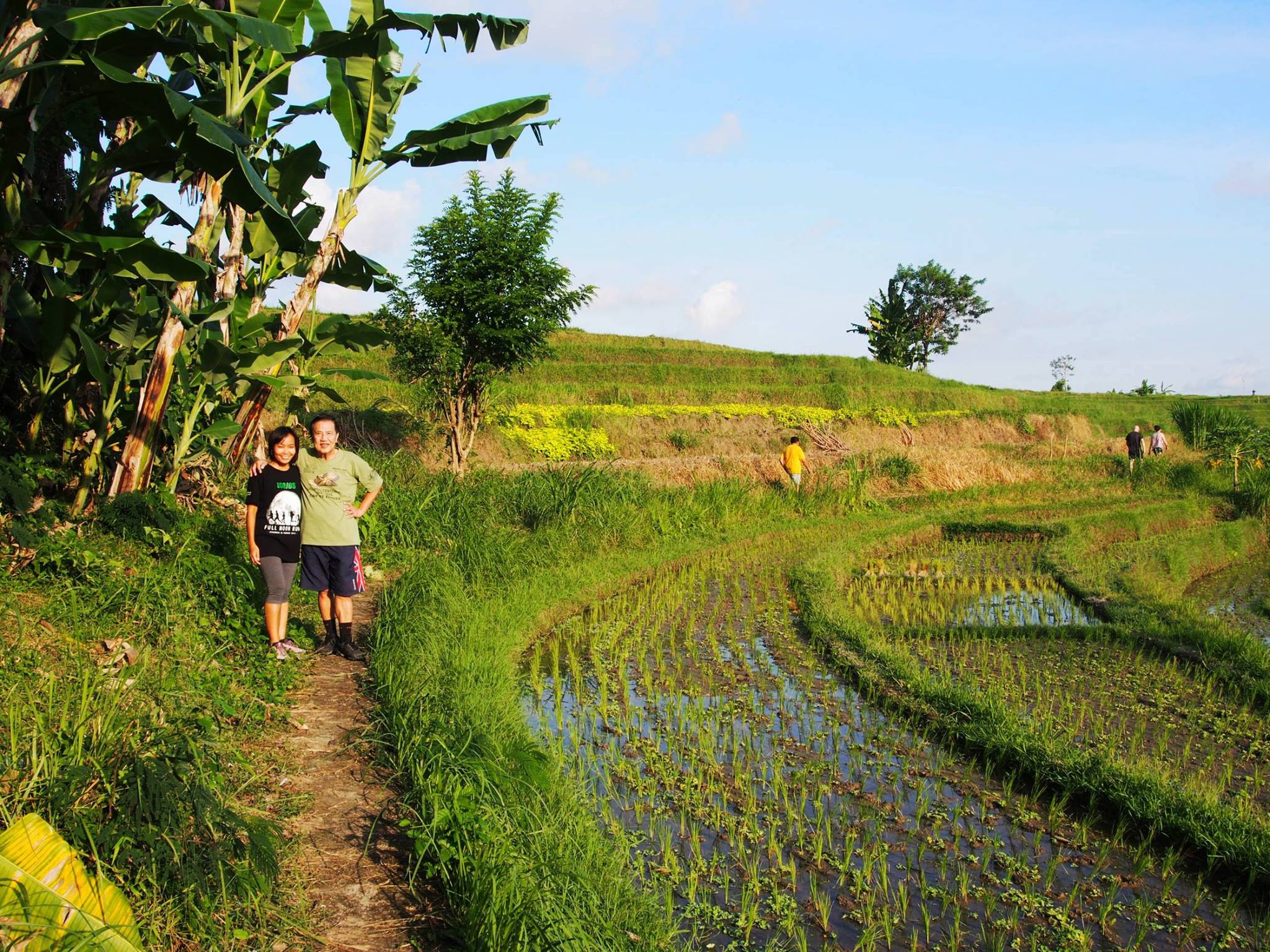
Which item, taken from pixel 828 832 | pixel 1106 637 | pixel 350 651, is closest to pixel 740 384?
pixel 1106 637

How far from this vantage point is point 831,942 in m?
3.73

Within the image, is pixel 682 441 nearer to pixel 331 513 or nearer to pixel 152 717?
pixel 331 513

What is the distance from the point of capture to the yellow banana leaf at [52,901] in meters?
2.44

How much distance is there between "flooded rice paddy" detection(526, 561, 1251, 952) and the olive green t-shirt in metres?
1.67

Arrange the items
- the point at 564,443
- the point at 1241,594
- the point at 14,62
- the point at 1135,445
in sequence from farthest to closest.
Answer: the point at 1135,445 → the point at 564,443 → the point at 1241,594 → the point at 14,62

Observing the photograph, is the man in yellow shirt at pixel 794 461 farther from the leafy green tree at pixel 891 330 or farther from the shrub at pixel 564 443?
the leafy green tree at pixel 891 330

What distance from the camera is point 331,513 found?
5.76 m

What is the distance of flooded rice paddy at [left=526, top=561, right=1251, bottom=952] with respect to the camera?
3.86m

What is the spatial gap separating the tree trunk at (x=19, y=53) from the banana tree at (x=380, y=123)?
5.59ft

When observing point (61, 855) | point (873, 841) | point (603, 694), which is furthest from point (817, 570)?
point (61, 855)

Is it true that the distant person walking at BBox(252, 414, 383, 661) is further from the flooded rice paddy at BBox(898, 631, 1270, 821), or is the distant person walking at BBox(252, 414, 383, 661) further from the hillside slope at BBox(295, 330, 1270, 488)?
the hillside slope at BBox(295, 330, 1270, 488)

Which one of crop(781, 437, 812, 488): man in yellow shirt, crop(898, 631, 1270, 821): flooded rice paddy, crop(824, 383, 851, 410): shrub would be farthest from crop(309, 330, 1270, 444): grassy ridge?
crop(898, 631, 1270, 821): flooded rice paddy

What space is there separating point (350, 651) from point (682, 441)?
13.9 metres

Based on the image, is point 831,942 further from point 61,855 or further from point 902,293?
point 902,293
